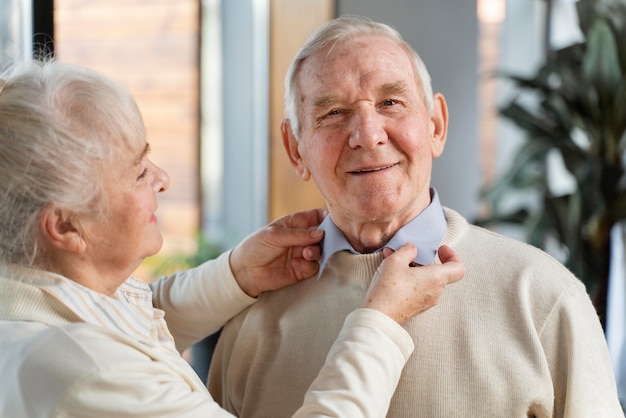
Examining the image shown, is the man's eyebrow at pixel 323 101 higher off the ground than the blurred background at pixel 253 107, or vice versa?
the man's eyebrow at pixel 323 101

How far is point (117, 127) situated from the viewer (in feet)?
4.30

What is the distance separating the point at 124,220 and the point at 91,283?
12 cm

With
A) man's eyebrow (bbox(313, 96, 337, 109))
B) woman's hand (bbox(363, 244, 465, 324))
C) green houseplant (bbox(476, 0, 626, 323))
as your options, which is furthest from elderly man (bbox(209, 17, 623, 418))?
green houseplant (bbox(476, 0, 626, 323))

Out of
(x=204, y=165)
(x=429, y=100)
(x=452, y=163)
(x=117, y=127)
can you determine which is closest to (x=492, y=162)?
(x=452, y=163)

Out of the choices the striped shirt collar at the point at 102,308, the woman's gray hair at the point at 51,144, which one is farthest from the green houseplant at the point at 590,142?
the woman's gray hair at the point at 51,144

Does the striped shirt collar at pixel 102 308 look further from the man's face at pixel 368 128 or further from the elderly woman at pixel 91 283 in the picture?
the man's face at pixel 368 128

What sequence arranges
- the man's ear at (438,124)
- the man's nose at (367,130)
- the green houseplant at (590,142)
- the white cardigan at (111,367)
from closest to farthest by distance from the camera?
the white cardigan at (111,367) < the man's nose at (367,130) < the man's ear at (438,124) < the green houseplant at (590,142)

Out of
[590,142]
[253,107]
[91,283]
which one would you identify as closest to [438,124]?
[91,283]

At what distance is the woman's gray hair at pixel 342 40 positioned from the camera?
5.40 feet

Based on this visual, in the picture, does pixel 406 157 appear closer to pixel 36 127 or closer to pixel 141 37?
pixel 36 127

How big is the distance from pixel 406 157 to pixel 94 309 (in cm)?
68

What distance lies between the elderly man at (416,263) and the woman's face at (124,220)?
42 cm

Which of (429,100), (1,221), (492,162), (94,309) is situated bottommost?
(492,162)

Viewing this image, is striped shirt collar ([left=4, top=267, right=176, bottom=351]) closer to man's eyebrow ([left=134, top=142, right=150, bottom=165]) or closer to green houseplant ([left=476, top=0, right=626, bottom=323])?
man's eyebrow ([left=134, top=142, right=150, bottom=165])
